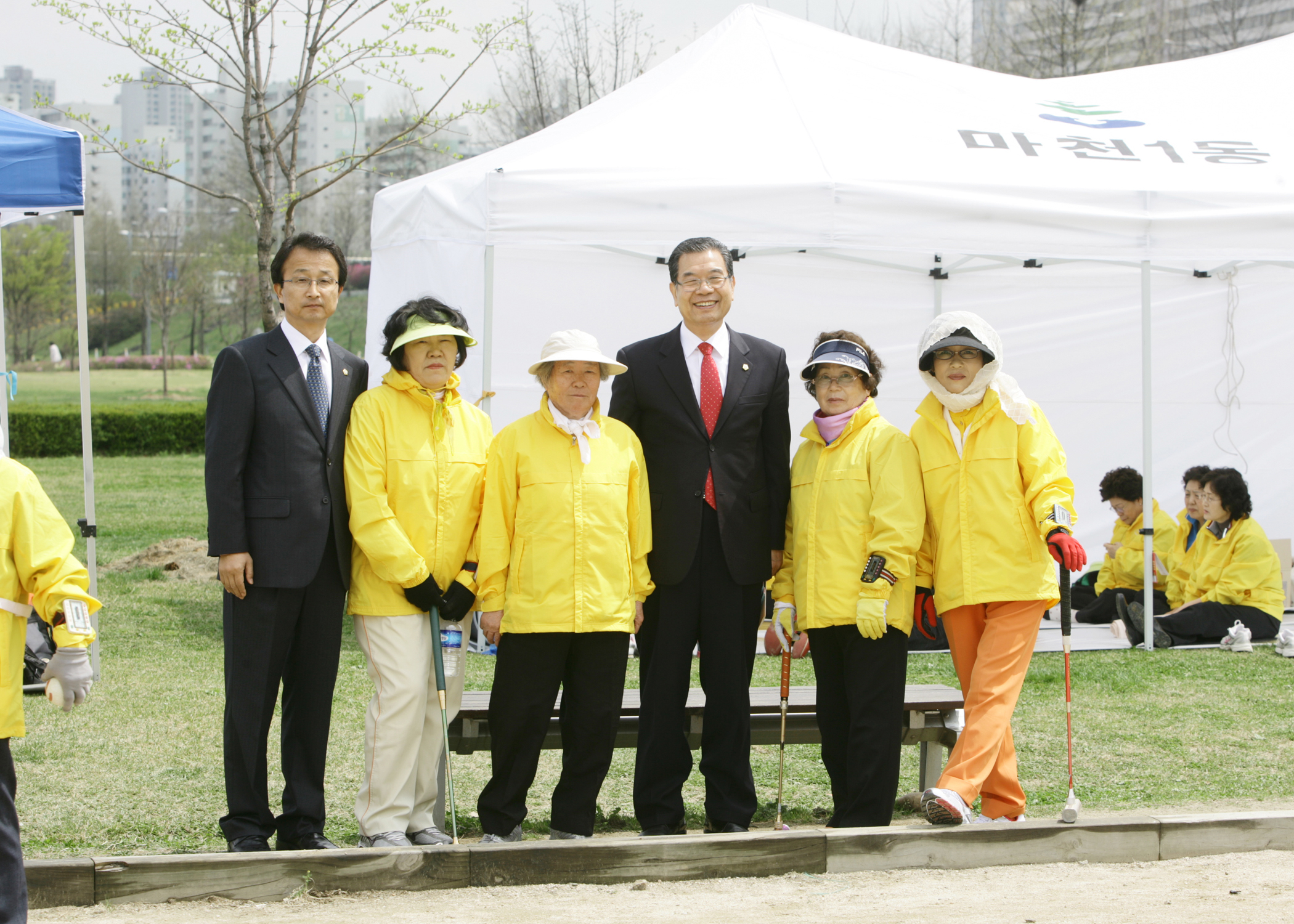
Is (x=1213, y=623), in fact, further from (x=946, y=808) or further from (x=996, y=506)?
(x=946, y=808)

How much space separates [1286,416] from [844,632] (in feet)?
23.5

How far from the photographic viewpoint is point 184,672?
632 centimetres

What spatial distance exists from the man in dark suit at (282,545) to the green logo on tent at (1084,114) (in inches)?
202

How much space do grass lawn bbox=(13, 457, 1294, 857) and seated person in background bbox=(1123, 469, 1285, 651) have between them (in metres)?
0.23

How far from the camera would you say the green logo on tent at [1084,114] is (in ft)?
23.7

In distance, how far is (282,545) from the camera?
353cm

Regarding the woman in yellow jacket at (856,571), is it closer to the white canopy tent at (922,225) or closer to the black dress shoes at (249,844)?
the black dress shoes at (249,844)

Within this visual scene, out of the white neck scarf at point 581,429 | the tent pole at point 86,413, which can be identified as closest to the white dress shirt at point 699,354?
the white neck scarf at point 581,429

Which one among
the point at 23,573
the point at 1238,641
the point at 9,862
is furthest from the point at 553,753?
the point at 1238,641

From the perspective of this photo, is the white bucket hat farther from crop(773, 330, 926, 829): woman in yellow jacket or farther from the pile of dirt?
the pile of dirt

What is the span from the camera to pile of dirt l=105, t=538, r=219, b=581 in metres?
9.27

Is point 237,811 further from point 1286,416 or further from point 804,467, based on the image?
point 1286,416

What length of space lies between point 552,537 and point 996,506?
1357 mm

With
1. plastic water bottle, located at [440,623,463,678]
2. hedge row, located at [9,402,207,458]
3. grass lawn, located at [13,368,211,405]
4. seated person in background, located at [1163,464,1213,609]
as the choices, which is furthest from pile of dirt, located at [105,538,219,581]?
grass lawn, located at [13,368,211,405]
